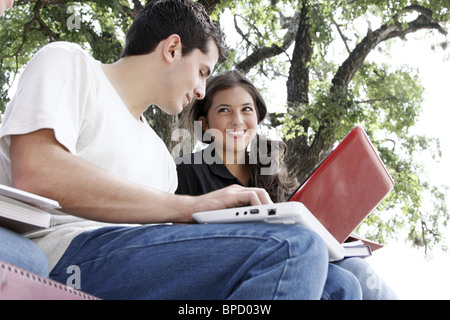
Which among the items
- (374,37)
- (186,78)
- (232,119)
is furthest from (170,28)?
(374,37)

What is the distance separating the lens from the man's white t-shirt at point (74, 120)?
126 cm

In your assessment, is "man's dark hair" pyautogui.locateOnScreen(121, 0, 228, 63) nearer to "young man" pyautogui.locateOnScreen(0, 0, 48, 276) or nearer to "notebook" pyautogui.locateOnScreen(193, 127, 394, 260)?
"notebook" pyautogui.locateOnScreen(193, 127, 394, 260)

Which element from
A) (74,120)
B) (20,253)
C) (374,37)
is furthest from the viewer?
(374,37)

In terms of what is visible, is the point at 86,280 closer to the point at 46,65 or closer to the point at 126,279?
the point at 126,279

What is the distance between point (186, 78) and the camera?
1.96 meters

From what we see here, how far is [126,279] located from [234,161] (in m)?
1.75

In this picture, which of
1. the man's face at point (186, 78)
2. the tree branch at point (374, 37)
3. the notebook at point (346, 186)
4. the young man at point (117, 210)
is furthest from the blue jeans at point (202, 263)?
the tree branch at point (374, 37)

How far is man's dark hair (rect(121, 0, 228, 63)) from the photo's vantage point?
1.96m

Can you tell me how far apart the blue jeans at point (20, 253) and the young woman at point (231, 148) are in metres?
1.52

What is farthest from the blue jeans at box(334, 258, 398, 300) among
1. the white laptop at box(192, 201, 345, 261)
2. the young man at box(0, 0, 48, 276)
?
the young man at box(0, 0, 48, 276)

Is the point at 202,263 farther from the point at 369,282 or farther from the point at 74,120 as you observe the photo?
the point at 369,282

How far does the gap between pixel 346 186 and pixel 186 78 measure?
2.52 feet

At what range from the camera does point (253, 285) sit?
37.6 inches

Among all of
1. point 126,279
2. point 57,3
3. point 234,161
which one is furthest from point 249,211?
point 57,3
